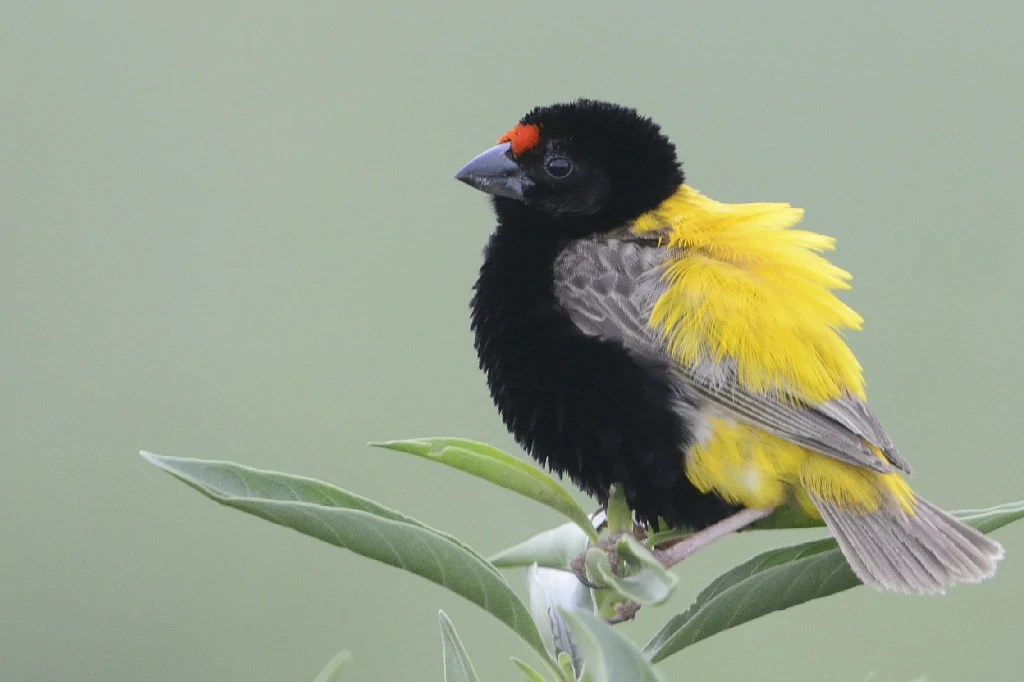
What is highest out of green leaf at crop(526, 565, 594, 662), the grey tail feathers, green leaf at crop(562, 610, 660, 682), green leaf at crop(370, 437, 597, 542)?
green leaf at crop(370, 437, 597, 542)

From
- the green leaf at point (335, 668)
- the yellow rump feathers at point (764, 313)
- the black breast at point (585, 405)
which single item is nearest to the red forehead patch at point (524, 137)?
the black breast at point (585, 405)

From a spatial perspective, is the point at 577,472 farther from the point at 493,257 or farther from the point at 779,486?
the point at 493,257

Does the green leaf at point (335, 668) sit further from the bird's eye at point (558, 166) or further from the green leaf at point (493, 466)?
the bird's eye at point (558, 166)

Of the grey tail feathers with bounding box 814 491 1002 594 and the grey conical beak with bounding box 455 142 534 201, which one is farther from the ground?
the grey conical beak with bounding box 455 142 534 201

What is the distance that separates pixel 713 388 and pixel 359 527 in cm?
113

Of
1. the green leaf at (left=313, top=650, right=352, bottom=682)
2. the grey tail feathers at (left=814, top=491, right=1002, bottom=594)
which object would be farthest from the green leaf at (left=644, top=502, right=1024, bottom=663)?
the green leaf at (left=313, top=650, right=352, bottom=682)

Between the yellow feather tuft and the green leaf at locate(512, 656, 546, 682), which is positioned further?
the yellow feather tuft

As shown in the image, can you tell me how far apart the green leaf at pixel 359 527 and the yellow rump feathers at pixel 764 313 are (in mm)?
969

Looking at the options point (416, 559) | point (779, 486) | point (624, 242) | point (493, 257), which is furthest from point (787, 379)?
point (416, 559)

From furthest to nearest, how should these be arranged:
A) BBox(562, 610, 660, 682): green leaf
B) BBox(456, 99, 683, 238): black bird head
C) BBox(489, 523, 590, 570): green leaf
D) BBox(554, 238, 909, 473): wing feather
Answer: BBox(456, 99, 683, 238): black bird head
BBox(554, 238, 909, 473): wing feather
BBox(489, 523, 590, 570): green leaf
BBox(562, 610, 660, 682): green leaf

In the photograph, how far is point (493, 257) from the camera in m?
2.90

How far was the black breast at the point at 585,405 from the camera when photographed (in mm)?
2479

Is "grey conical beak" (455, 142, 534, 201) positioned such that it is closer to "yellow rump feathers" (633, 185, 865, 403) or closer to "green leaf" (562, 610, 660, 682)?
"yellow rump feathers" (633, 185, 865, 403)

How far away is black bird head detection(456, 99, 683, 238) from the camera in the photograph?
10.1 feet
